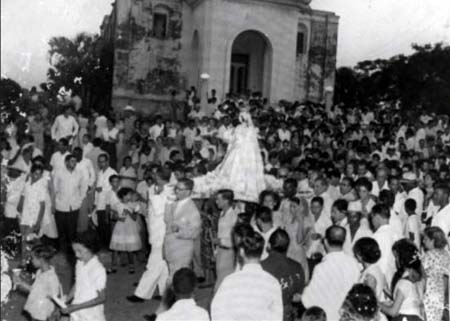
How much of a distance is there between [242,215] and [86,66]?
1813cm

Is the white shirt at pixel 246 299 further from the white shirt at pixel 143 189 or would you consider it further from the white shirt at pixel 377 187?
the white shirt at pixel 143 189

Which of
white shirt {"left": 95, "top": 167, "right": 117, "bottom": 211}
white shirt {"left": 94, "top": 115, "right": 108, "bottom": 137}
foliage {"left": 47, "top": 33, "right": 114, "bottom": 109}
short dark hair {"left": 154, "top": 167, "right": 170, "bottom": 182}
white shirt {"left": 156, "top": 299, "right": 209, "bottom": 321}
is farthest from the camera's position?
foliage {"left": 47, "top": 33, "right": 114, "bottom": 109}

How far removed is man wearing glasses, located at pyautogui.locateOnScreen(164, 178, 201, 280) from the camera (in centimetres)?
750

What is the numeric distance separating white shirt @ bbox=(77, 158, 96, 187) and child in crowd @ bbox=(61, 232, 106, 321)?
16.6 ft

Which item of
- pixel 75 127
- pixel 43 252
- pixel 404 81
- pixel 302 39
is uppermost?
pixel 302 39

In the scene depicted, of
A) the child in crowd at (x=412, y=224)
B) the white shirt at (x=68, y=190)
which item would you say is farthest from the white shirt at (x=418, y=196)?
Result: the white shirt at (x=68, y=190)

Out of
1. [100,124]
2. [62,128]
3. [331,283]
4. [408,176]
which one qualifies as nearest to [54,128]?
[62,128]

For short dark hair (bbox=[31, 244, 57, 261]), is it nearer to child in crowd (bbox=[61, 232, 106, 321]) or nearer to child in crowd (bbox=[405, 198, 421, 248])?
child in crowd (bbox=[61, 232, 106, 321])

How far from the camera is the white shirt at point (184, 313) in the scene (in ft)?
13.8

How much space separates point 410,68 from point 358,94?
9.76 feet

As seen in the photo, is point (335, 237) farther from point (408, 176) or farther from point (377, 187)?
point (408, 176)

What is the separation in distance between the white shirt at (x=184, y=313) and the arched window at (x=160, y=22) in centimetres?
2175

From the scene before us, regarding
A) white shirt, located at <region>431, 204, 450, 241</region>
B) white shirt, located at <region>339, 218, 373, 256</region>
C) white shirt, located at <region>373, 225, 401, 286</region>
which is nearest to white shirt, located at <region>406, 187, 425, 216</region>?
white shirt, located at <region>431, 204, 450, 241</region>

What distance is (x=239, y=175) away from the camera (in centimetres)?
1030
